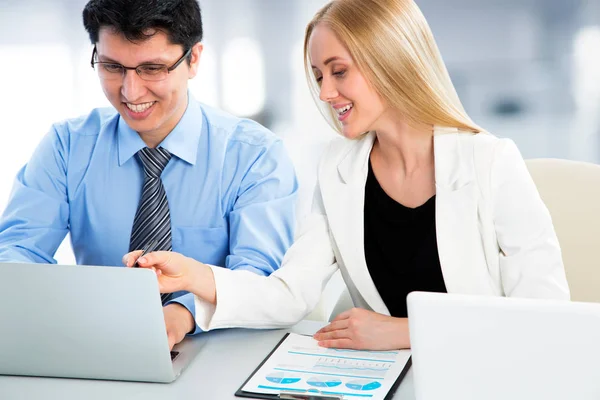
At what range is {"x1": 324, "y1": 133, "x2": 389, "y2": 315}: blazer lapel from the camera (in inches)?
66.2

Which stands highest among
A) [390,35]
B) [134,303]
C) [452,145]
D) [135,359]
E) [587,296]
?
[390,35]

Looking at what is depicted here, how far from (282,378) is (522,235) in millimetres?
581

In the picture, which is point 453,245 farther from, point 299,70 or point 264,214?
point 299,70

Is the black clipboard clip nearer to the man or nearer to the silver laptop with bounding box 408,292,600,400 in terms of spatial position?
the silver laptop with bounding box 408,292,600,400

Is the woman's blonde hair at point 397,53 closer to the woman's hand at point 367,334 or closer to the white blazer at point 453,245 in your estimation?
the white blazer at point 453,245

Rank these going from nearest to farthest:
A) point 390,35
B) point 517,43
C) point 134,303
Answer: point 134,303 < point 390,35 < point 517,43

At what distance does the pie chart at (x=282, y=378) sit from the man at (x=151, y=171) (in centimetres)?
53

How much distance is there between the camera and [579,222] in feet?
5.96

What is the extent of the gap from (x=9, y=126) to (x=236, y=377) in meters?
3.15

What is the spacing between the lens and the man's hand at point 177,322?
1483 millimetres

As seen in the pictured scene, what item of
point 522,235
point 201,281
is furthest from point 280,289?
point 522,235

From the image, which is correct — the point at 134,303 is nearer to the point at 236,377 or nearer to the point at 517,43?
the point at 236,377

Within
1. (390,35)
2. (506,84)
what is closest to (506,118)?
(506,84)

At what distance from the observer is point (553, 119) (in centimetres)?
353
